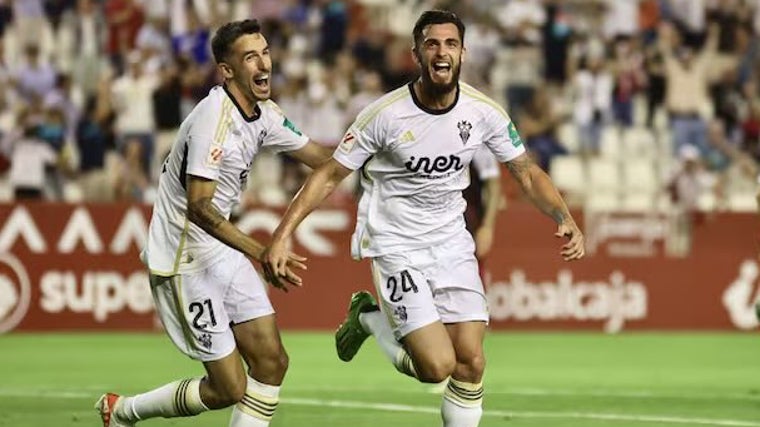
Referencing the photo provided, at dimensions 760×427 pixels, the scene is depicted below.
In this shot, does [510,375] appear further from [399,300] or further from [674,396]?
[399,300]

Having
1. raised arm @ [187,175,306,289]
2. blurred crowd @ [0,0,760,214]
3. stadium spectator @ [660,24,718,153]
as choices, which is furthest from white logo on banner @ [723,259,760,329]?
raised arm @ [187,175,306,289]

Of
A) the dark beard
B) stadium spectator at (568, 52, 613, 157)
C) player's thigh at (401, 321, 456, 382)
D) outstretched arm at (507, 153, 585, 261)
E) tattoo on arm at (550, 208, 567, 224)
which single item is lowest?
stadium spectator at (568, 52, 613, 157)

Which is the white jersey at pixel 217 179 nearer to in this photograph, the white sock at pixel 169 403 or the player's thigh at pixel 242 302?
the player's thigh at pixel 242 302

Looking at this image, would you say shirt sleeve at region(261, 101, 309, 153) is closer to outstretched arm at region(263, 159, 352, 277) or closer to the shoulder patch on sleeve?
outstretched arm at region(263, 159, 352, 277)

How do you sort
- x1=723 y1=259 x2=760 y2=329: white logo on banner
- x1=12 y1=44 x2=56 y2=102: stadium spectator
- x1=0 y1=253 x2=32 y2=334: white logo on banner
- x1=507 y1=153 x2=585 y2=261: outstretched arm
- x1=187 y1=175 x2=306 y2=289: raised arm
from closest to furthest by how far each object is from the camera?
x1=187 y1=175 x2=306 y2=289: raised arm, x1=507 y1=153 x2=585 y2=261: outstretched arm, x1=0 y1=253 x2=32 y2=334: white logo on banner, x1=723 y1=259 x2=760 y2=329: white logo on banner, x1=12 y1=44 x2=56 y2=102: stadium spectator

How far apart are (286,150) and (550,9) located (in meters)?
16.3

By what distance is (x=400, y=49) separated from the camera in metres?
25.0

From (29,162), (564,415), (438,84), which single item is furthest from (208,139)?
(29,162)

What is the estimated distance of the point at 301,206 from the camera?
9867 mm

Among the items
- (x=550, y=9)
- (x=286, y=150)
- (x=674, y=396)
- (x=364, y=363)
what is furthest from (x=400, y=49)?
(x=286, y=150)

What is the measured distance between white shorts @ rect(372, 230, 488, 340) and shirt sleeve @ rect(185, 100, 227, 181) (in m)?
1.27

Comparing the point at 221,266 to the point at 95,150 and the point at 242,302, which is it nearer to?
the point at 242,302

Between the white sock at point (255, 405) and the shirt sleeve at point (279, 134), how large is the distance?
142cm

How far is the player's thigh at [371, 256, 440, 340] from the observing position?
400 inches
